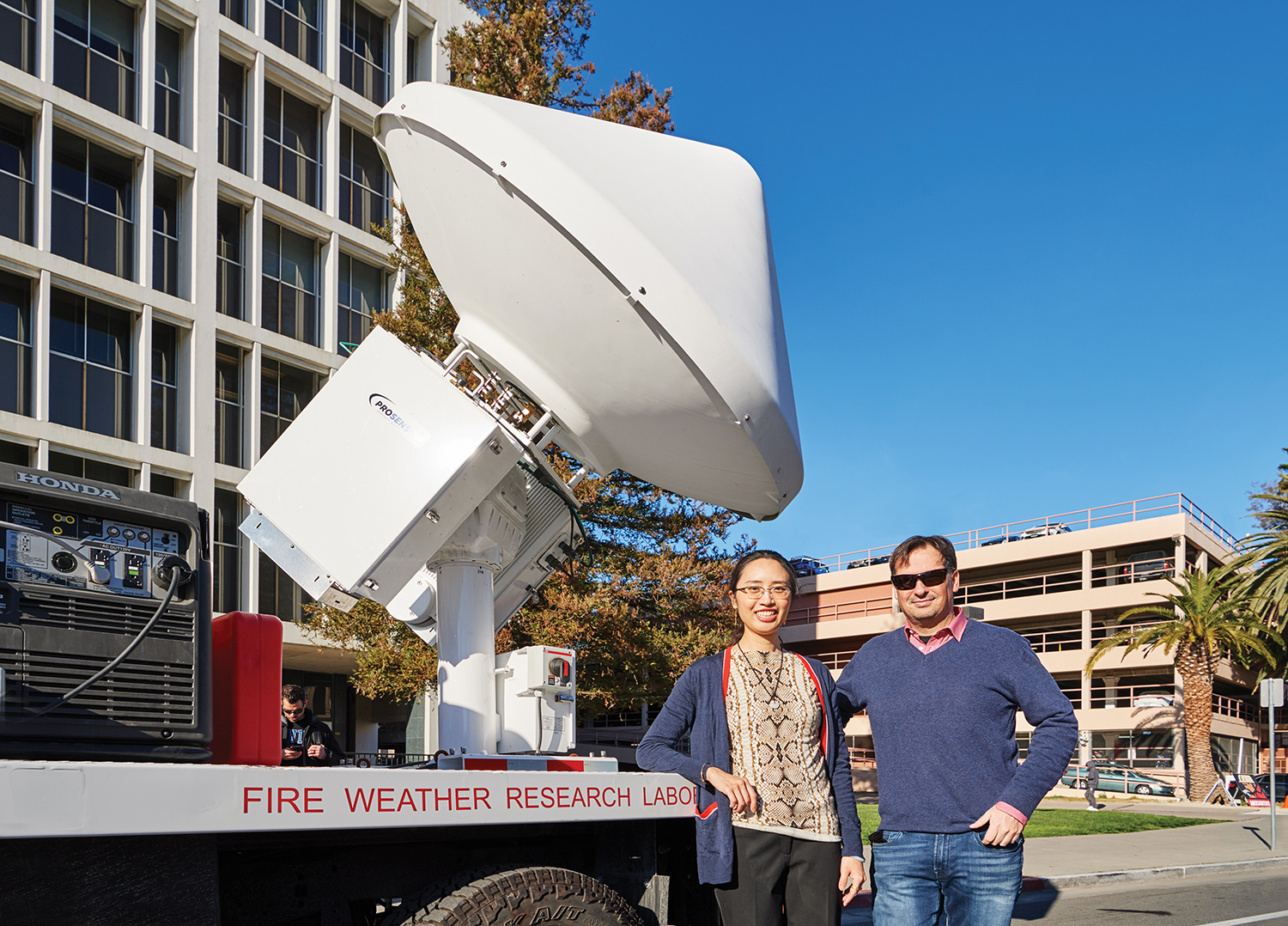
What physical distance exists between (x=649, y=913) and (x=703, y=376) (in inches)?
78.5

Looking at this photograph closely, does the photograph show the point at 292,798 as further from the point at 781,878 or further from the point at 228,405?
the point at 228,405

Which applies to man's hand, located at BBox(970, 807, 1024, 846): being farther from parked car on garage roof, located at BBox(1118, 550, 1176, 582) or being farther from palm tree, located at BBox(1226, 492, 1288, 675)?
parked car on garage roof, located at BBox(1118, 550, 1176, 582)

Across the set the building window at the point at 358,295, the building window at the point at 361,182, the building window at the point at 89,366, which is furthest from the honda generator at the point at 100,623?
the building window at the point at 361,182

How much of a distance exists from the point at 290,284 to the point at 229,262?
1.64 meters

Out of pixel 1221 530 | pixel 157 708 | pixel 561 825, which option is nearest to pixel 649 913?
pixel 561 825

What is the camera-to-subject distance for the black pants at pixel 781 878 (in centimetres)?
339

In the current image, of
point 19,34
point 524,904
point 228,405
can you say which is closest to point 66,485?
point 524,904

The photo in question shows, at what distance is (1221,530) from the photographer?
50.2 m

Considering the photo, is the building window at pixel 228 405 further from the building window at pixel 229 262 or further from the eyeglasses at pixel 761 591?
the eyeglasses at pixel 761 591

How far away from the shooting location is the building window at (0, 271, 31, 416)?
64.2 ft

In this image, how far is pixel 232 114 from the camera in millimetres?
24125

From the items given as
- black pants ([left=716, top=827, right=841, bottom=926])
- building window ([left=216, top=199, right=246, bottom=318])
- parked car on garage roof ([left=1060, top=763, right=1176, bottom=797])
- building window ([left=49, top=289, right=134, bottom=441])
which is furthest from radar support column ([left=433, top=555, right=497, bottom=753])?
parked car on garage roof ([left=1060, top=763, right=1176, bottom=797])

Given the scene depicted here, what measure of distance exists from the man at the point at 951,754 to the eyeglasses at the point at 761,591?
1.20ft

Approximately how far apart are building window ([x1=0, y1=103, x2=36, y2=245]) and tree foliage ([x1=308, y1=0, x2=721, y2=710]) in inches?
266
